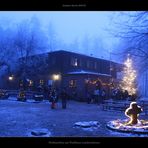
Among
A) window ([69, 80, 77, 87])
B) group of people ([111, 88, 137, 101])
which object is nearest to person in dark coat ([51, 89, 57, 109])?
window ([69, 80, 77, 87])

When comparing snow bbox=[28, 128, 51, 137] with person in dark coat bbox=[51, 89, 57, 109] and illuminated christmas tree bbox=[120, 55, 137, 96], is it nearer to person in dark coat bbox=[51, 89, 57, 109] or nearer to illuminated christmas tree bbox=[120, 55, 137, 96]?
person in dark coat bbox=[51, 89, 57, 109]

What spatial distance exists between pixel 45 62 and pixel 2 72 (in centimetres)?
70

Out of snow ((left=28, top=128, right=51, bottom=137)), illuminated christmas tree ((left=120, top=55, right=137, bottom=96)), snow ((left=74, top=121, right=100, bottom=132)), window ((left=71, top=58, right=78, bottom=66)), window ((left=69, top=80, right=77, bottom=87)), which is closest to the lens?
snow ((left=28, top=128, right=51, bottom=137))

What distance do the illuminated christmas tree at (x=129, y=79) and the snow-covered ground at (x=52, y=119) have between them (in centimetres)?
38

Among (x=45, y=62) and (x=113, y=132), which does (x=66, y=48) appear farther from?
(x=113, y=132)

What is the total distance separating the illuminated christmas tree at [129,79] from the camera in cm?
429

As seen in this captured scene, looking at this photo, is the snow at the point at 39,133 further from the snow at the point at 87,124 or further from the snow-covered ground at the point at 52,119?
the snow at the point at 87,124

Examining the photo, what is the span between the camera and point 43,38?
177 inches

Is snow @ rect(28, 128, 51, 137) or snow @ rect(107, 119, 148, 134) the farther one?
snow @ rect(107, 119, 148, 134)

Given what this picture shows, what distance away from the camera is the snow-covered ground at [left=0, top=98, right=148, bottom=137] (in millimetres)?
3703

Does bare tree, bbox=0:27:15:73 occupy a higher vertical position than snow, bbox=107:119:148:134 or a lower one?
higher

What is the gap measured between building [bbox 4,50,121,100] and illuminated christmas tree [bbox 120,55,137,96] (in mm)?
107
